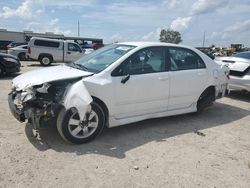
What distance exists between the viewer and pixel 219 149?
15.0 feet

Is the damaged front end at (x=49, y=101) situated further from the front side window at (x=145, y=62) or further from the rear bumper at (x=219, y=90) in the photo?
the rear bumper at (x=219, y=90)

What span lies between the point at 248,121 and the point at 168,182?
3599 millimetres

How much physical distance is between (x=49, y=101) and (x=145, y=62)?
191 centimetres

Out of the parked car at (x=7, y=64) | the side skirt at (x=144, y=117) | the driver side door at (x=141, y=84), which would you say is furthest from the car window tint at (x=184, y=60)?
the parked car at (x=7, y=64)

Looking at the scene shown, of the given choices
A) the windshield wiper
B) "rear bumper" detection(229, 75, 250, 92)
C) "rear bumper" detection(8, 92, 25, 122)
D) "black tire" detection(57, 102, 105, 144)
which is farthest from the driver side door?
"rear bumper" detection(229, 75, 250, 92)

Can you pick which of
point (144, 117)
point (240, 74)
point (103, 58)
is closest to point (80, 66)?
point (103, 58)

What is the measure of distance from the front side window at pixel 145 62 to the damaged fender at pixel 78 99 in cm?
91

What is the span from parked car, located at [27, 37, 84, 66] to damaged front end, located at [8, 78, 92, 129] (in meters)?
15.4

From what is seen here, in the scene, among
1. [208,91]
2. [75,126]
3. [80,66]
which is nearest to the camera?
[75,126]

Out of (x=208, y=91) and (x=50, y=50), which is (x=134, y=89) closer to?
(x=208, y=91)

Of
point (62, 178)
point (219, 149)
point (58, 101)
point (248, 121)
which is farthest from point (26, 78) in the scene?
point (248, 121)

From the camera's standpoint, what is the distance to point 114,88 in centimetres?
469

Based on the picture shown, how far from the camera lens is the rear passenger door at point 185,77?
5586 millimetres

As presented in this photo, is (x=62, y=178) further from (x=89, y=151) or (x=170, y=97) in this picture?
(x=170, y=97)
